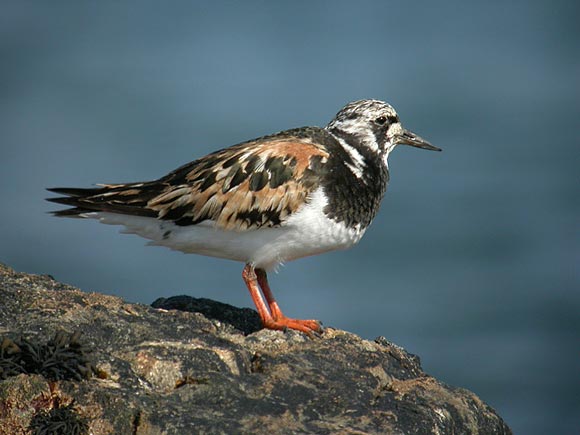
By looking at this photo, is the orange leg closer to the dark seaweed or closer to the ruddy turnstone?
the ruddy turnstone

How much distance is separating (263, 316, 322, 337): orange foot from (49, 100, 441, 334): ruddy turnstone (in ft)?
0.04

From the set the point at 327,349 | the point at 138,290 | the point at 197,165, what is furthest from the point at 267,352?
the point at 138,290

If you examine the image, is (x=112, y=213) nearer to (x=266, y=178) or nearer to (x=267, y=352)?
(x=266, y=178)

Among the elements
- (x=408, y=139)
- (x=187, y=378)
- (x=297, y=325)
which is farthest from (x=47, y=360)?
(x=408, y=139)

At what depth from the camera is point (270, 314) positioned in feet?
21.0

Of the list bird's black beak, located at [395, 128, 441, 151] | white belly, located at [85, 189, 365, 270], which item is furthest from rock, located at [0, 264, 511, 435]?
bird's black beak, located at [395, 128, 441, 151]

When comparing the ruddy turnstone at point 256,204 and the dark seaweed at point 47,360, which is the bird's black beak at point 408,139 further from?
the dark seaweed at point 47,360

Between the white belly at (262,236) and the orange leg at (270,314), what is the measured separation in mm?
142

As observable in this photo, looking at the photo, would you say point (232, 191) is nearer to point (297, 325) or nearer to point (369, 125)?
point (297, 325)

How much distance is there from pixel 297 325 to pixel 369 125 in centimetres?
175

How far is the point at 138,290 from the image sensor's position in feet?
45.6

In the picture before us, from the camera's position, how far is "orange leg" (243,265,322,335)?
19.4 ft

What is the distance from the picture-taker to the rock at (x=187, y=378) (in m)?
4.26

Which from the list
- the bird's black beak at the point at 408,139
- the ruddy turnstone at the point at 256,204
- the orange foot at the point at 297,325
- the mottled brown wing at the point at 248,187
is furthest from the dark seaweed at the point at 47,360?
the bird's black beak at the point at 408,139
